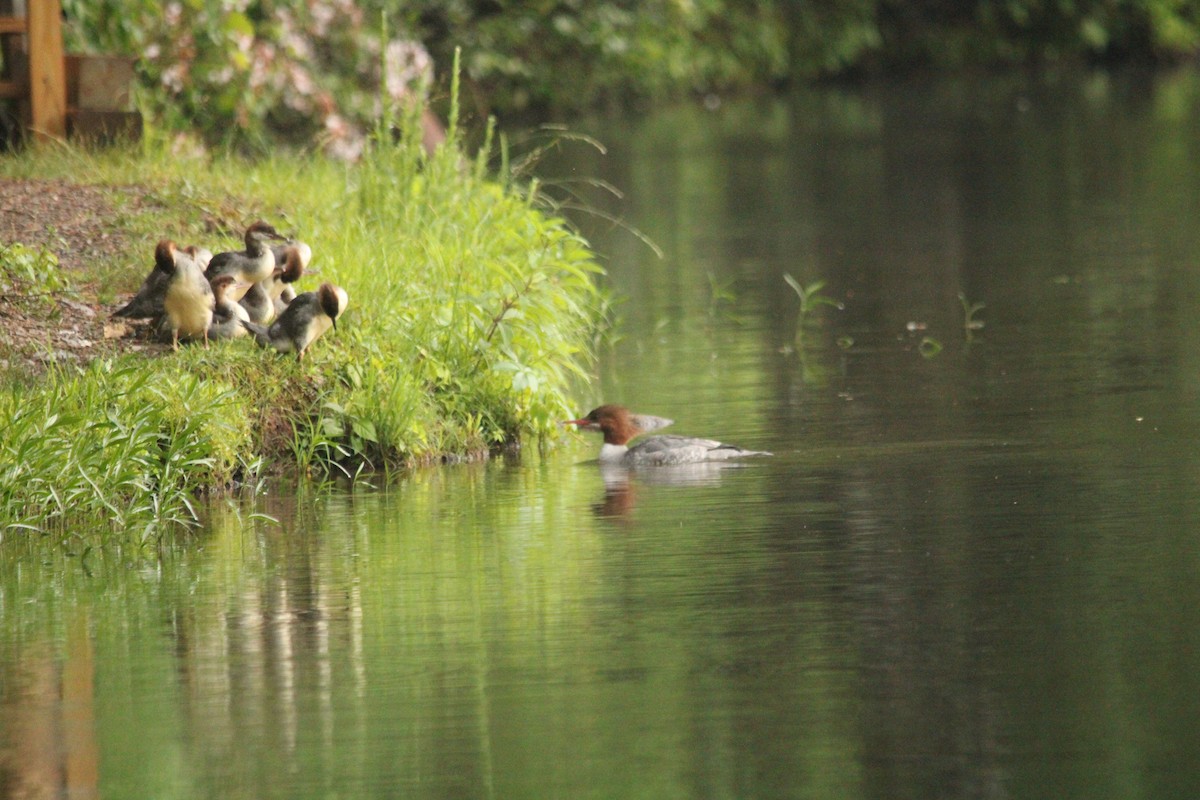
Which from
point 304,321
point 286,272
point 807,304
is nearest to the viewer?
point 304,321

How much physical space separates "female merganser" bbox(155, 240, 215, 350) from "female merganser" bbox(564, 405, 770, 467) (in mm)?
1830

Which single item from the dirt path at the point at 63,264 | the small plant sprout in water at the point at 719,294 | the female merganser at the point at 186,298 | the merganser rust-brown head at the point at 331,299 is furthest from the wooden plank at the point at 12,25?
the merganser rust-brown head at the point at 331,299

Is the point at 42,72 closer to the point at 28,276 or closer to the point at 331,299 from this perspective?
the point at 28,276

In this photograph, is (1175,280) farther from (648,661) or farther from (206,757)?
(206,757)

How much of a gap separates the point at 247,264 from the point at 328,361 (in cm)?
71

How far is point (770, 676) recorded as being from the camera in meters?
7.00

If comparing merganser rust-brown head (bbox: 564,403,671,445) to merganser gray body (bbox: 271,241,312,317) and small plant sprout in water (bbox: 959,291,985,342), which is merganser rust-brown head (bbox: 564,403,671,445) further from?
small plant sprout in water (bbox: 959,291,985,342)

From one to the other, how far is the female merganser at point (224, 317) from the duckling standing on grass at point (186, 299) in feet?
0.19

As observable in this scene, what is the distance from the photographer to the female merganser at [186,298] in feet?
36.3

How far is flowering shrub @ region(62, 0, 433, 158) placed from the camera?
A: 17.4 m

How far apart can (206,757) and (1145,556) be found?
359cm

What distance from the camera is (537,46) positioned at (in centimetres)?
3956

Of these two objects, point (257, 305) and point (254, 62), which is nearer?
point (257, 305)

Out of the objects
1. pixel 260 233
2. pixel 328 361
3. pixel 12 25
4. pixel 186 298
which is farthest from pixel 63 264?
pixel 12 25
